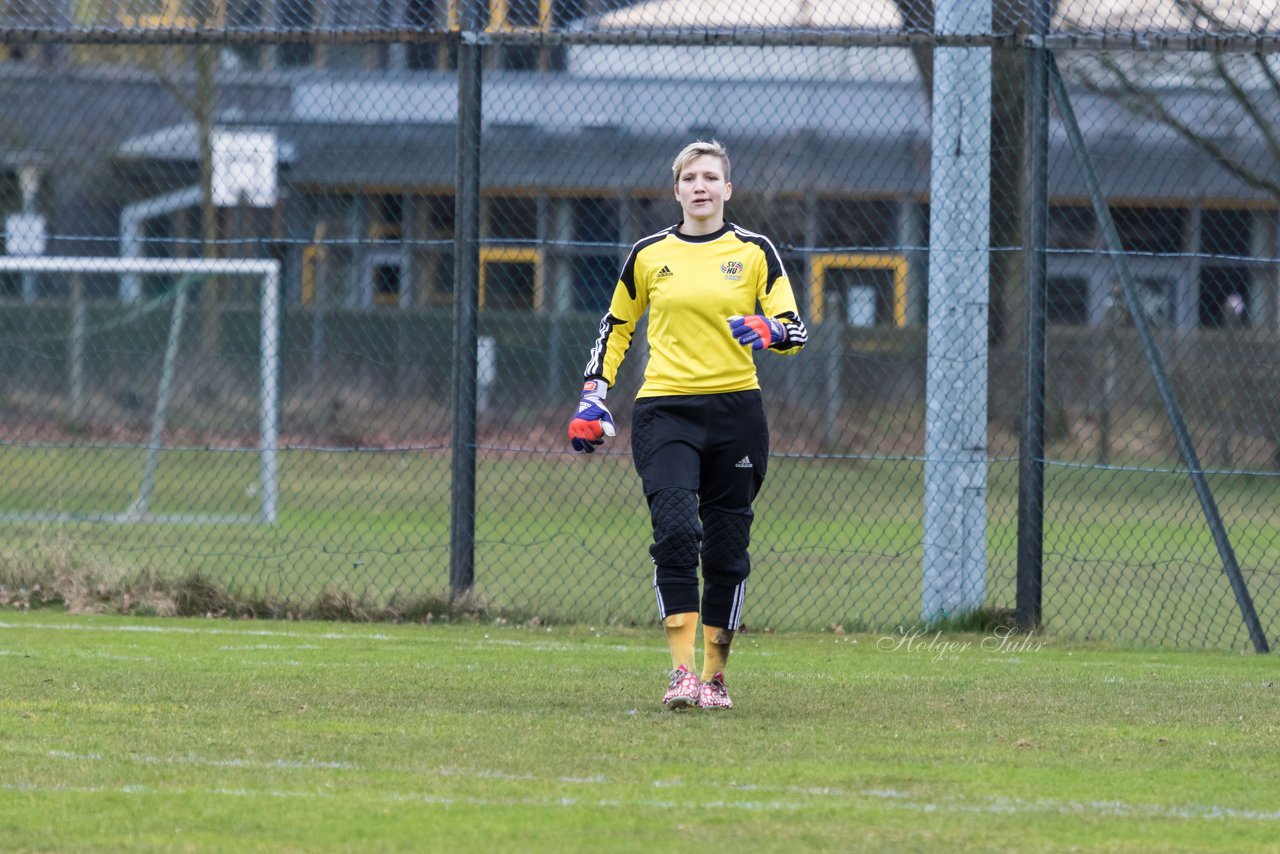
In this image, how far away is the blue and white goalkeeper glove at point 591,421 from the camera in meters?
5.96

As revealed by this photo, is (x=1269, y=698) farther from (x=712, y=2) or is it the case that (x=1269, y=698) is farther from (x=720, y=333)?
(x=712, y=2)

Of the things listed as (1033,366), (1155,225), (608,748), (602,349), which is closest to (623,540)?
(1155,225)

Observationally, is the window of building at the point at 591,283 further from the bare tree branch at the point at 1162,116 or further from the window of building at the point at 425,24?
the bare tree branch at the point at 1162,116

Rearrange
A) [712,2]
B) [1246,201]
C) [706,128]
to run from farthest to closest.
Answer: [706,128], [1246,201], [712,2]

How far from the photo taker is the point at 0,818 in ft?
13.3

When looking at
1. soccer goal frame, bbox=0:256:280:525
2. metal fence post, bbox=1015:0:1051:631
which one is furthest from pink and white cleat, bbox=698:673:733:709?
soccer goal frame, bbox=0:256:280:525

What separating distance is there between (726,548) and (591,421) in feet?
2.10

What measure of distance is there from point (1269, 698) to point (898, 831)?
9.28 feet

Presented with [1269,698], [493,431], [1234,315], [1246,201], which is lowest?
[1269,698]

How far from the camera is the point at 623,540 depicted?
12.6 m

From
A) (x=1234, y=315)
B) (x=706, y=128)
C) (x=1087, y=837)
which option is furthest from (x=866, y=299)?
(x=1087, y=837)

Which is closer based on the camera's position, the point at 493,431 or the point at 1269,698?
the point at 1269,698

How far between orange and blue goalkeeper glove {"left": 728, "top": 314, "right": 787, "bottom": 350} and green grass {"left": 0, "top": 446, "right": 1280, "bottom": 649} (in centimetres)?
312

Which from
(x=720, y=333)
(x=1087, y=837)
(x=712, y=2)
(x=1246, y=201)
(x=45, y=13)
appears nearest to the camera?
(x=1087, y=837)
